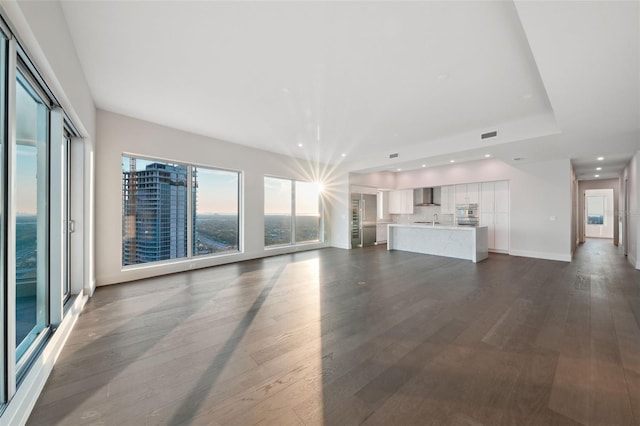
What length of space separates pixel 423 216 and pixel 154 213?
28.3 ft

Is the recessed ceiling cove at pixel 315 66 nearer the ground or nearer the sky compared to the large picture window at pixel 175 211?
nearer the sky

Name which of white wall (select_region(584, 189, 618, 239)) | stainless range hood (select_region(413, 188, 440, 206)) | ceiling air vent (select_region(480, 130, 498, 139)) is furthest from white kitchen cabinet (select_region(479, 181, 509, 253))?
white wall (select_region(584, 189, 618, 239))

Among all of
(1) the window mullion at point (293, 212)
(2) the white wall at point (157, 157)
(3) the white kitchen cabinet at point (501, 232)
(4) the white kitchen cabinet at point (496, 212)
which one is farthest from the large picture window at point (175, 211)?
(3) the white kitchen cabinet at point (501, 232)

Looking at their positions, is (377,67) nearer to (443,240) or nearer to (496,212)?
(443,240)

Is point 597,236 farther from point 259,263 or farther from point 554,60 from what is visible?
point 259,263

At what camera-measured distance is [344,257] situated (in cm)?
690

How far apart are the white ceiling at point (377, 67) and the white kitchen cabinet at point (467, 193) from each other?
2888 mm

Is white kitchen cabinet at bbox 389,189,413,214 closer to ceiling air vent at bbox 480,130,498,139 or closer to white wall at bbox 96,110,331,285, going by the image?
ceiling air vent at bbox 480,130,498,139

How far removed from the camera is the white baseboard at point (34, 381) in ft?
4.75

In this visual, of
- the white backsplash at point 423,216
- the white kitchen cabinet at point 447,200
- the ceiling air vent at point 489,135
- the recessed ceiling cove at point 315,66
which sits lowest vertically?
the white backsplash at point 423,216

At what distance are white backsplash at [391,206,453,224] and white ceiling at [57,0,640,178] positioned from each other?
12.8 ft

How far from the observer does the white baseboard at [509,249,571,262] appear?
6318mm

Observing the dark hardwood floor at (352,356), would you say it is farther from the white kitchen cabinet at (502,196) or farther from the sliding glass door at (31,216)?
the white kitchen cabinet at (502,196)

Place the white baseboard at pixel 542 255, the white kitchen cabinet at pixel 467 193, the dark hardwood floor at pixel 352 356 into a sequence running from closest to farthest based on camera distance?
the dark hardwood floor at pixel 352 356, the white baseboard at pixel 542 255, the white kitchen cabinet at pixel 467 193
